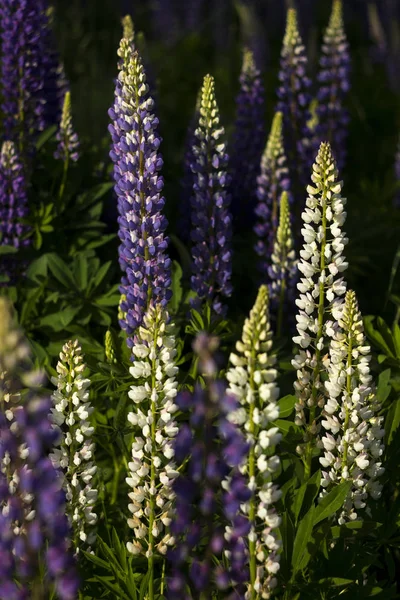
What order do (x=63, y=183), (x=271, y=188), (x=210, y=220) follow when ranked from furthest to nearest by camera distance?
(x=271, y=188) < (x=63, y=183) < (x=210, y=220)

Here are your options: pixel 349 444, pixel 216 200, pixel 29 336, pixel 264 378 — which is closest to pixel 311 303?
pixel 349 444

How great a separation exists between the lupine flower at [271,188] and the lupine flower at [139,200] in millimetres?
1054

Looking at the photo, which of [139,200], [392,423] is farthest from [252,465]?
[139,200]

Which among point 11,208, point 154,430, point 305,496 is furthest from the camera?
point 11,208

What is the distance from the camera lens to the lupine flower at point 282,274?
378 cm

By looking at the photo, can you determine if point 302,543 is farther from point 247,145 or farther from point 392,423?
point 247,145

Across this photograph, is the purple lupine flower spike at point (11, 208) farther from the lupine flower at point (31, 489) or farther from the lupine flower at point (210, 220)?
the lupine flower at point (31, 489)

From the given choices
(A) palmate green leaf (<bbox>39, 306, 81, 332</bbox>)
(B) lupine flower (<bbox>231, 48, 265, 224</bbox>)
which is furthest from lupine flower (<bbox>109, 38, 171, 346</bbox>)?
(B) lupine flower (<bbox>231, 48, 265, 224</bbox>)

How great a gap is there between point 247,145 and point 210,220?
4.01 feet

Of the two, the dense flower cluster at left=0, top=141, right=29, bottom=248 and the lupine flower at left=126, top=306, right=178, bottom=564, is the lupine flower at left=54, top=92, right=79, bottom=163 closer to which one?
the dense flower cluster at left=0, top=141, right=29, bottom=248

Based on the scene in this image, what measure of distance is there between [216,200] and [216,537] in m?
1.85

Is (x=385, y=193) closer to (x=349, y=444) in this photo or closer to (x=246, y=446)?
(x=349, y=444)

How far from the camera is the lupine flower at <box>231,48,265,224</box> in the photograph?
4.62m

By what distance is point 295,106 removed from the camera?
459 centimetres
